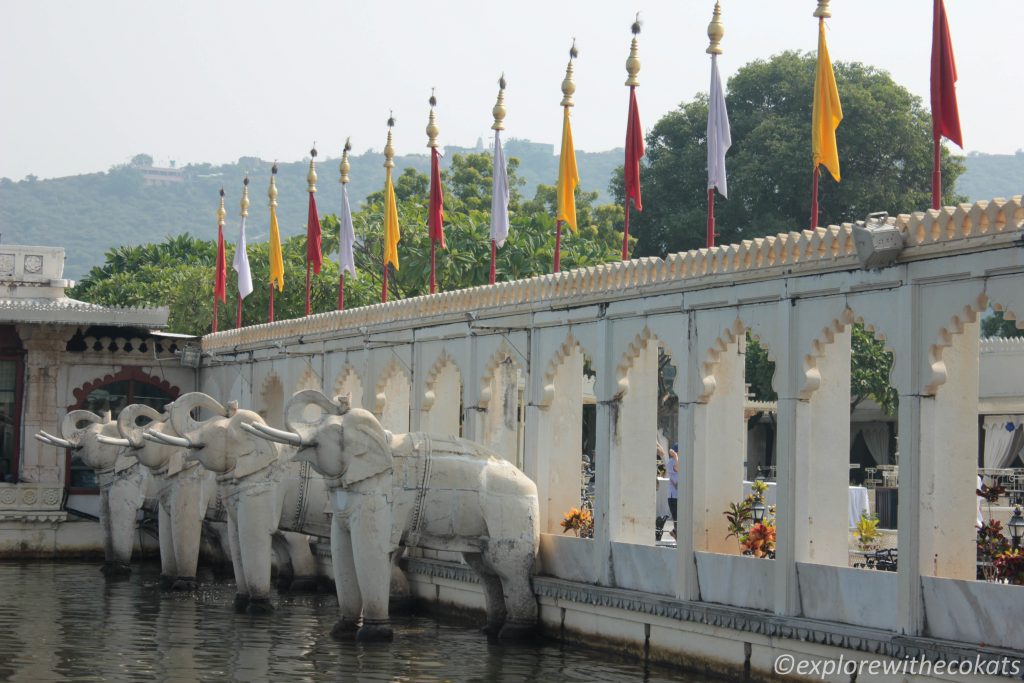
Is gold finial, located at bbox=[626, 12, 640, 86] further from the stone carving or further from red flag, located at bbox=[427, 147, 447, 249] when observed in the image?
the stone carving

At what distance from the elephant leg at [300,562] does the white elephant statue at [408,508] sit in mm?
5186

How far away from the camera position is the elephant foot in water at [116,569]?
24.6 meters

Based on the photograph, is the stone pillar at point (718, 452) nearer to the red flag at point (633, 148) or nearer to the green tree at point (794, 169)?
the red flag at point (633, 148)

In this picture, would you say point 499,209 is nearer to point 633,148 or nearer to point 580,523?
point 633,148

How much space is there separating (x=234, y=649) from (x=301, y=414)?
8.57 feet

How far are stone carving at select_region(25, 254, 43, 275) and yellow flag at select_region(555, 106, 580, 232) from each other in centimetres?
1465

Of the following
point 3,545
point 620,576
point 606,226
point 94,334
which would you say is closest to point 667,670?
point 620,576

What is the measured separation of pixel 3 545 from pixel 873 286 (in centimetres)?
1844

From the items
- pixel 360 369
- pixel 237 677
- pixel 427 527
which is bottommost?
pixel 237 677

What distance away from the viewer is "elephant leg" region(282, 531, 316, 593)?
2288 cm

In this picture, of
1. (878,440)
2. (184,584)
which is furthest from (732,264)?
(878,440)

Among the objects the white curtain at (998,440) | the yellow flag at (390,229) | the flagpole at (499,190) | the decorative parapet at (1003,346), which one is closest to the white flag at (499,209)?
the flagpole at (499,190)

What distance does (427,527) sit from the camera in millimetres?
17703

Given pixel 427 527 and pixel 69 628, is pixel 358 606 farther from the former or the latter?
pixel 69 628
